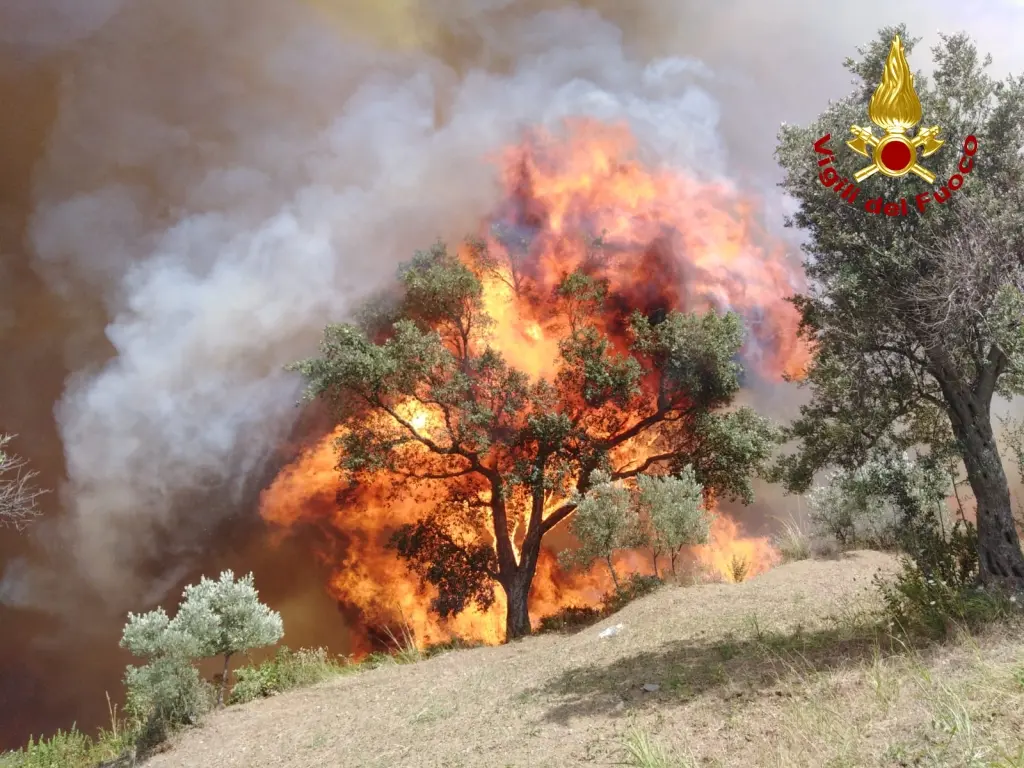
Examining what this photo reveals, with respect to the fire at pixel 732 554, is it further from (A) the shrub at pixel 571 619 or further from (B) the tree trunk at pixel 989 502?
(B) the tree trunk at pixel 989 502

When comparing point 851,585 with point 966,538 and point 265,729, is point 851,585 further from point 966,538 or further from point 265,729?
point 265,729

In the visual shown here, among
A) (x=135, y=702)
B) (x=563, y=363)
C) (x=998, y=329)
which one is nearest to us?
(x=998, y=329)

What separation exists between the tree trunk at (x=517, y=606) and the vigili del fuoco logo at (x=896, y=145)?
16078mm

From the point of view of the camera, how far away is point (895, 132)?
10516 millimetres

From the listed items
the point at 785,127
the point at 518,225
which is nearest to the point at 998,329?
the point at 785,127

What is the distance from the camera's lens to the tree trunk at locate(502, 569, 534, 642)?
21109mm

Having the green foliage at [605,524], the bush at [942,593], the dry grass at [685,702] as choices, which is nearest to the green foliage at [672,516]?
the green foliage at [605,524]

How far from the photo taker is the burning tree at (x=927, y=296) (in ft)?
31.5

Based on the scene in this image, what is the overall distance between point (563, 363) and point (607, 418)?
8.53 feet

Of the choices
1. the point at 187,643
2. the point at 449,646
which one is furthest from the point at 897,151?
the point at 449,646

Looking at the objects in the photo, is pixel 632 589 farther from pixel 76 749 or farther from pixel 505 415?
pixel 76 749

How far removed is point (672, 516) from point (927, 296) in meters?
11.1

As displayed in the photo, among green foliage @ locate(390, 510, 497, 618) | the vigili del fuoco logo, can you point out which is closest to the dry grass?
green foliage @ locate(390, 510, 497, 618)

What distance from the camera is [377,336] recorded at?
24.3m
